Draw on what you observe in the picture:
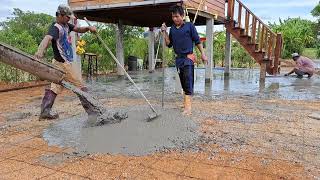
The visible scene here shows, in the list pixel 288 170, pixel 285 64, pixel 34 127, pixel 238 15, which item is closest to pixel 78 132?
pixel 34 127

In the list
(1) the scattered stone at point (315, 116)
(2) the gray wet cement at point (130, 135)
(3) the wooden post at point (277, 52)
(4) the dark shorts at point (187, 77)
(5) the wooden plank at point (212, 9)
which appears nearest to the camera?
(2) the gray wet cement at point (130, 135)

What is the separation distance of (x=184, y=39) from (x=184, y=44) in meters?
0.08

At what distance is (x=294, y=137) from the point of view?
4113 millimetres

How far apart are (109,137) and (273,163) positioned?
1.92 meters

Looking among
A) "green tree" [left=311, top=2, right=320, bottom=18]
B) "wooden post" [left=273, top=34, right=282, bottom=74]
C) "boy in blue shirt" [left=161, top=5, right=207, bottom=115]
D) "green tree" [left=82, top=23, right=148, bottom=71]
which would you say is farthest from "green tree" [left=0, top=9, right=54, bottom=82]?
"green tree" [left=311, top=2, right=320, bottom=18]

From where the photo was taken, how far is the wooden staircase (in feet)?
37.6

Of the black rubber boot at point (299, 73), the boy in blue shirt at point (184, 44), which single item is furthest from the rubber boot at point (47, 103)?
the black rubber boot at point (299, 73)

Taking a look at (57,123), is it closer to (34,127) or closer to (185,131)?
(34,127)

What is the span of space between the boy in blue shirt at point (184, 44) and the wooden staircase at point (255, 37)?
6.79m

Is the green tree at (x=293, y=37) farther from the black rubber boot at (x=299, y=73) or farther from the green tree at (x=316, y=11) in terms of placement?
the black rubber boot at (x=299, y=73)

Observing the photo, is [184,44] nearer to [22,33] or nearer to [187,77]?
[187,77]

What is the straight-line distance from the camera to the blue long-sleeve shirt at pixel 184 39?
521 cm

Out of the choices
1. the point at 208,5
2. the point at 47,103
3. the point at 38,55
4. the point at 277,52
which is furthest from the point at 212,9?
the point at 38,55

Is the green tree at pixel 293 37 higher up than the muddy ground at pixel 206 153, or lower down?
higher up
